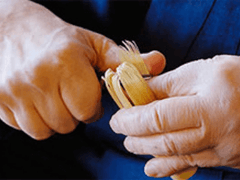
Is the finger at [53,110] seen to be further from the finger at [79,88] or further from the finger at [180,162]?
the finger at [180,162]

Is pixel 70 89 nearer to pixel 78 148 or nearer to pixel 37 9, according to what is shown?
pixel 37 9

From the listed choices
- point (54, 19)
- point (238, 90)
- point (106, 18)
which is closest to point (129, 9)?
point (106, 18)

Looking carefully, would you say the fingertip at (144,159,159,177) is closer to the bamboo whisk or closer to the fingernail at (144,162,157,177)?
the fingernail at (144,162,157,177)

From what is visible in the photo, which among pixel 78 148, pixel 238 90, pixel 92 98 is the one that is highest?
pixel 238 90

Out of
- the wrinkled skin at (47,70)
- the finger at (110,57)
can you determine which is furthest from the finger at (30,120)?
the finger at (110,57)

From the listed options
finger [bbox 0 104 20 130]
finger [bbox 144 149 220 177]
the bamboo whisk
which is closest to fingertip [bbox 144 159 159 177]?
finger [bbox 144 149 220 177]

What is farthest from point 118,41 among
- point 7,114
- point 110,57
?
point 7,114
